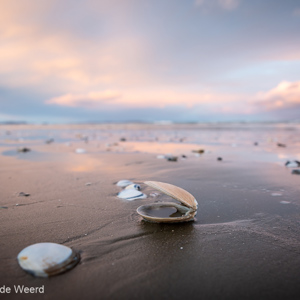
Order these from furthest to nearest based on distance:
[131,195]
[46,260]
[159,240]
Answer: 1. [131,195]
2. [159,240]
3. [46,260]

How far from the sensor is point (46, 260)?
1.64 metres

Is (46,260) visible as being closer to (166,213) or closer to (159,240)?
(159,240)

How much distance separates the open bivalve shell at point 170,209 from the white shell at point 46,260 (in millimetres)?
873

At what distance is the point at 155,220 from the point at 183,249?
0.48 metres

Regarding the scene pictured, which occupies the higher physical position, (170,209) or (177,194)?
(177,194)

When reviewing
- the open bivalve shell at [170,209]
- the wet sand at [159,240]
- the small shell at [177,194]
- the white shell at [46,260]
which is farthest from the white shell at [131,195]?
the white shell at [46,260]

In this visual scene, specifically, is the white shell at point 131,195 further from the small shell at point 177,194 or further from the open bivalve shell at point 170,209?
the small shell at point 177,194

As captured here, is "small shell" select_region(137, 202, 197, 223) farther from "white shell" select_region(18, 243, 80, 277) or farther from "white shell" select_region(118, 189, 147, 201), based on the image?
"white shell" select_region(18, 243, 80, 277)

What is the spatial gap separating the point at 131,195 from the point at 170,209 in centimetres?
82

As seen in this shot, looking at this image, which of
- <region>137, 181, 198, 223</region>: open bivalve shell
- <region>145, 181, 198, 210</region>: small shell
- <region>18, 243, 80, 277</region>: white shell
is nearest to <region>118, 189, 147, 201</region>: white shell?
<region>137, 181, 198, 223</region>: open bivalve shell

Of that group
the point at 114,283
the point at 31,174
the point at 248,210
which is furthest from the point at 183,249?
the point at 31,174

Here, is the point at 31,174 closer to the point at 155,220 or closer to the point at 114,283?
the point at 155,220

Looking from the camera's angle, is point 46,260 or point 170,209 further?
point 170,209

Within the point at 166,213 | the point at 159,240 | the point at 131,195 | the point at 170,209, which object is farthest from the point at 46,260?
the point at 131,195
